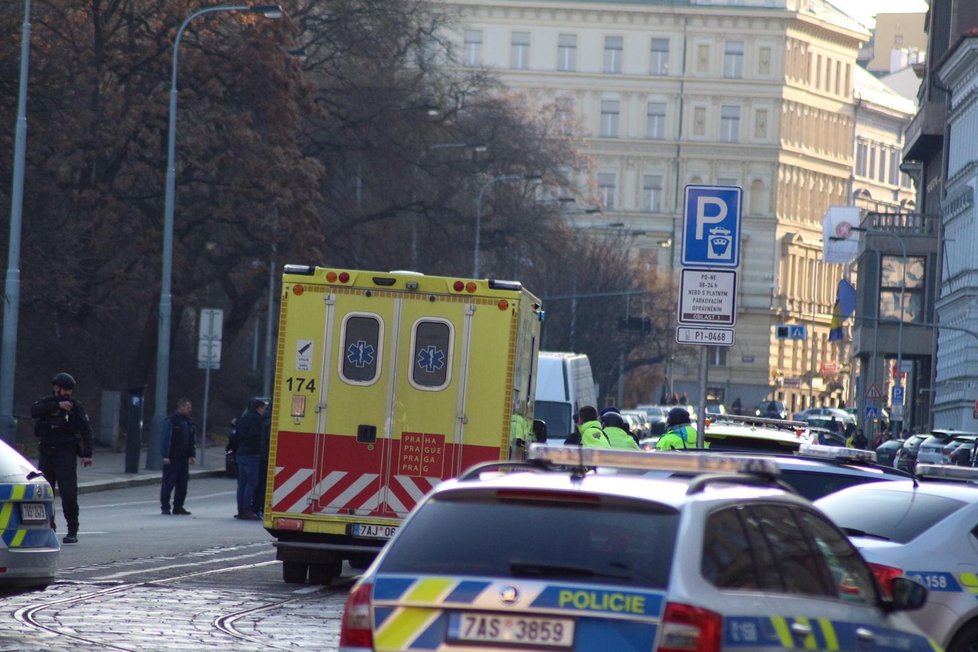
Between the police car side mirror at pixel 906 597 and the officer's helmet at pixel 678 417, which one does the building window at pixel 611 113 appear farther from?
the police car side mirror at pixel 906 597

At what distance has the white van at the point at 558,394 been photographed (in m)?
36.5

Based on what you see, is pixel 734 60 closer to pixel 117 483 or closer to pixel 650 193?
pixel 650 193

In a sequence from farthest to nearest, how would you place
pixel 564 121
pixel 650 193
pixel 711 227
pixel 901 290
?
pixel 650 193 → pixel 564 121 → pixel 901 290 → pixel 711 227

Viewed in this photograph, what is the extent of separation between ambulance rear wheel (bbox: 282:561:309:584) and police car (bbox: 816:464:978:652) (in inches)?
282

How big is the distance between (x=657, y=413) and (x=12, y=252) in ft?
160

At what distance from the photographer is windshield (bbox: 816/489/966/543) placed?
38.3 feet

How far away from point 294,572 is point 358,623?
10923mm

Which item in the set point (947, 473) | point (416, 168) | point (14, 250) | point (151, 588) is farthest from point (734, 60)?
point (947, 473)

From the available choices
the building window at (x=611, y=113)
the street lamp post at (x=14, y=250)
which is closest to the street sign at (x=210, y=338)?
the street lamp post at (x=14, y=250)

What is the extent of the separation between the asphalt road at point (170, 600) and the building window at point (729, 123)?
109 meters

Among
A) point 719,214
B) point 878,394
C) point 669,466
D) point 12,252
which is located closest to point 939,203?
point 878,394

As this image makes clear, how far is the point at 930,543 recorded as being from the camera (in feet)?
37.6

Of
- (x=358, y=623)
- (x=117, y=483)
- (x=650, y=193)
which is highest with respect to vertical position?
(x=650, y=193)

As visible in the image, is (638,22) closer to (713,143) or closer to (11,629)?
(713,143)
